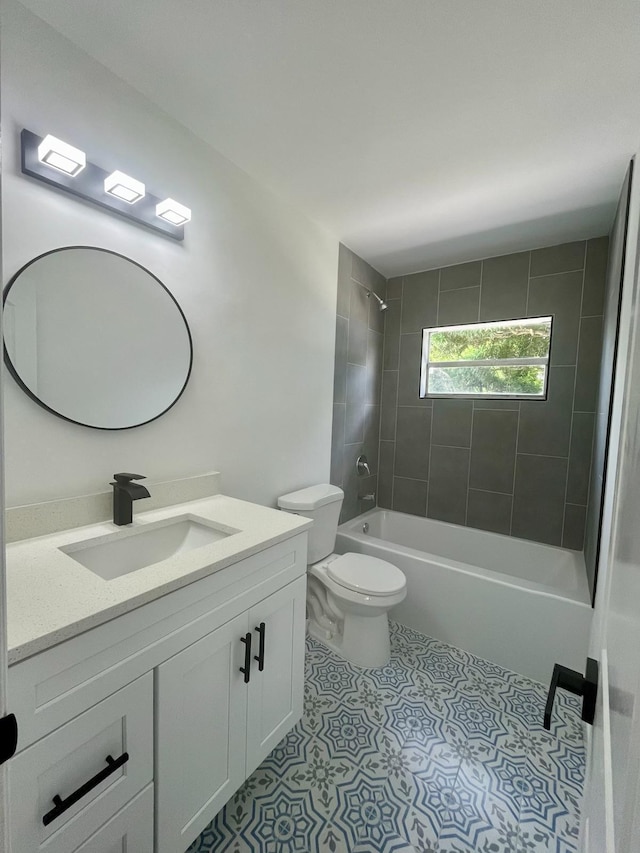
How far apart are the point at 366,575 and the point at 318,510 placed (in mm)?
429

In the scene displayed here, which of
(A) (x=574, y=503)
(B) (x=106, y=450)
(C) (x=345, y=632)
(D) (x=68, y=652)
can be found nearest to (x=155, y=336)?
(B) (x=106, y=450)

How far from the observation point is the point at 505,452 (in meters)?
2.66

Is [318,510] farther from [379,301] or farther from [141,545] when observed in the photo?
[379,301]

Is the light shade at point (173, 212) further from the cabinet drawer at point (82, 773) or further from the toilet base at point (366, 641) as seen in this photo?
the toilet base at point (366, 641)

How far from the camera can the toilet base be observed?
6.36 feet

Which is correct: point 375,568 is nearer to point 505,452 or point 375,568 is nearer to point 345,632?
point 345,632

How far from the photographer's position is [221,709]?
3.58 feet

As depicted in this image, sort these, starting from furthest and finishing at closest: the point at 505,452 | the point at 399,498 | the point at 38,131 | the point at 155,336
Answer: the point at 399,498, the point at 505,452, the point at 155,336, the point at 38,131

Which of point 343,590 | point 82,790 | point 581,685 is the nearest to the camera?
point 581,685

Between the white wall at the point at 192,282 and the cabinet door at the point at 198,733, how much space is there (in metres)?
0.70

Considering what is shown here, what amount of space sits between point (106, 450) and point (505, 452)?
2.50m

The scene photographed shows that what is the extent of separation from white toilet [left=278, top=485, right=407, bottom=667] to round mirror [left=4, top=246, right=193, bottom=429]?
962mm

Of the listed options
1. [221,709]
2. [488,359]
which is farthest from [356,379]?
[221,709]

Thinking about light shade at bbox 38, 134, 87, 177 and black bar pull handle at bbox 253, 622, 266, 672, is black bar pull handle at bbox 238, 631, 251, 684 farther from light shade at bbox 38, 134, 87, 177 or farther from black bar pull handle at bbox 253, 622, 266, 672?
light shade at bbox 38, 134, 87, 177
